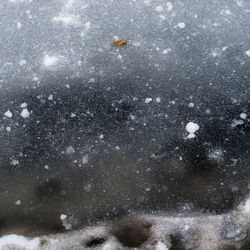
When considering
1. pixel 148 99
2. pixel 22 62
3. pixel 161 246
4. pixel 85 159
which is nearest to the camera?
pixel 161 246

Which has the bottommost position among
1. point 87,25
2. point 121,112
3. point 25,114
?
point 121,112

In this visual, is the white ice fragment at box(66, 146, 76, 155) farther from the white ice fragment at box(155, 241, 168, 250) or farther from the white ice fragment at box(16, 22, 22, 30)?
the white ice fragment at box(16, 22, 22, 30)

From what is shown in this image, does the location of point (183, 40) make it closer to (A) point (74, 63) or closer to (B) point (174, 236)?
(A) point (74, 63)

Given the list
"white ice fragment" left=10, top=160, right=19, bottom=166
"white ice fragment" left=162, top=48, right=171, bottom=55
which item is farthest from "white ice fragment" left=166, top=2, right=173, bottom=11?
"white ice fragment" left=10, top=160, right=19, bottom=166

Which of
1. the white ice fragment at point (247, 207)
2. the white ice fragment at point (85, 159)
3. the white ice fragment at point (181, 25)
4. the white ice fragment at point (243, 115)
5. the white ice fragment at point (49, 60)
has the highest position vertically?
the white ice fragment at point (181, 25)

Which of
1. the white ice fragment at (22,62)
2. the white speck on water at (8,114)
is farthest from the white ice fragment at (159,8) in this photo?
the white speck on water at (8,114)

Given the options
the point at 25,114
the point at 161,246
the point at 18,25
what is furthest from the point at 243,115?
the point at 18,25

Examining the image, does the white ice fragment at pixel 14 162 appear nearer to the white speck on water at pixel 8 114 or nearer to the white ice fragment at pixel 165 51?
the white speck on water at pixel 8 114

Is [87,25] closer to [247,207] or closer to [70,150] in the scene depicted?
[70,150]
